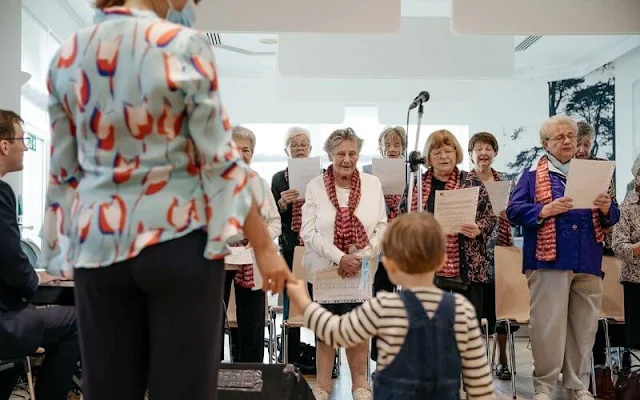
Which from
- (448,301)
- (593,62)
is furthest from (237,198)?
(593,62)

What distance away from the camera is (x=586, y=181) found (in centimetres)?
381

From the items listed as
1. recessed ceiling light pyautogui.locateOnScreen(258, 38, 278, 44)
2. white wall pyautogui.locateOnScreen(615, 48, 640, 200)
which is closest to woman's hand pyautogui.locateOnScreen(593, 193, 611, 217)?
white wall pyautogui.locateOnScreen(615, 48, 640, 200)

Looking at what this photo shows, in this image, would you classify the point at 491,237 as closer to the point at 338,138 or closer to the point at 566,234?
the point at 566,234

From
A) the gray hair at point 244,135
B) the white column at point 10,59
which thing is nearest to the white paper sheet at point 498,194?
the gray hair at point 244,135

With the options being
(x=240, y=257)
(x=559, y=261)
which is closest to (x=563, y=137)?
(x=559, y=261)

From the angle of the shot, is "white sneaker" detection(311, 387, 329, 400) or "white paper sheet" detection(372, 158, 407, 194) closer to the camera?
"white sneaker" detection(311, 387, 329, 400)

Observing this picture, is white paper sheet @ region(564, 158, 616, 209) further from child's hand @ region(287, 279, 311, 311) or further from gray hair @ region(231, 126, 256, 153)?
child's hand @ region(287, 279, 311, 311)

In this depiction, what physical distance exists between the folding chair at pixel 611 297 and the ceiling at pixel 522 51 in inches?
131

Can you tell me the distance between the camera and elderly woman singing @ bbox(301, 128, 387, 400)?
390 centimetres

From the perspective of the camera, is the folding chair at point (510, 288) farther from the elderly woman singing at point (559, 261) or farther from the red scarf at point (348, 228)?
the red scarf at point (348, 228)

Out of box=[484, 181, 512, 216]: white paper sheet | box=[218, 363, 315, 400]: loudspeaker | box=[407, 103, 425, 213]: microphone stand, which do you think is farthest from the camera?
box=[484, 181, 512, 216]: white paper sheet

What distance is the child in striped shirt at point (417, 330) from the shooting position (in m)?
1.94

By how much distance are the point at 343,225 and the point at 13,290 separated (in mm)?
1650

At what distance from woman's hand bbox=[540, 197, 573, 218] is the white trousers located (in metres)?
0.33
